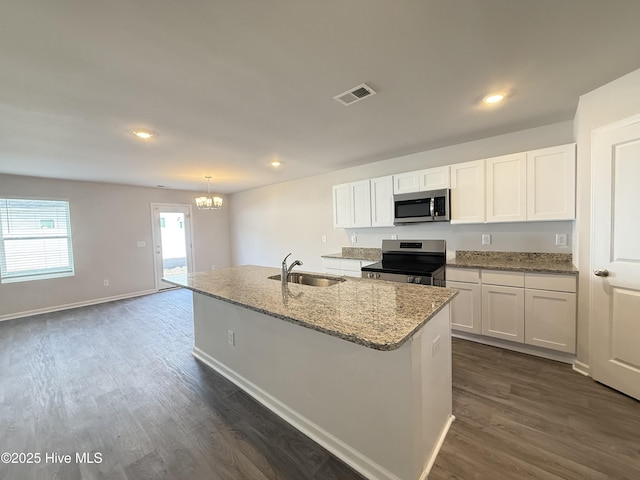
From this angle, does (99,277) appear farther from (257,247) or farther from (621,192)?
(621,192)

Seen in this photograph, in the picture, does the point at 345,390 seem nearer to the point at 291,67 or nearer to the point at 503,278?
the point at 291,67

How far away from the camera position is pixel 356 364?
4.69ft

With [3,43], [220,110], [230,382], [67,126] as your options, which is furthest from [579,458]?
[67,126]

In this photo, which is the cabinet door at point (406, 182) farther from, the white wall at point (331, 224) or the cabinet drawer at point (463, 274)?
the cabinet drawer at point (463, 274)

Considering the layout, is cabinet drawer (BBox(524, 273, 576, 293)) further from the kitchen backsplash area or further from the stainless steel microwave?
the stainless steel microwave

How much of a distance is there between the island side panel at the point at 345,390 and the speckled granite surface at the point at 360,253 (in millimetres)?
2273

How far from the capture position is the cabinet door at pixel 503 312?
2602 millimetres

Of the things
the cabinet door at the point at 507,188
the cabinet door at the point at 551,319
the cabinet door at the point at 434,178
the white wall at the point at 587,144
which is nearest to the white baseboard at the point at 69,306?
the cabinet door at the point at 434,178

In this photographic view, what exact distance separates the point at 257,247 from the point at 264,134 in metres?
3.97

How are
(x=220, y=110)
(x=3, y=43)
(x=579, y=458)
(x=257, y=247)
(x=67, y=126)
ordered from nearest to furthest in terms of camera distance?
1. (x=3, y=43)
2. (x=579, y=458)
3. (x=220, y=110)
4. (x=67, y=126)
5. (x=257, y=247)

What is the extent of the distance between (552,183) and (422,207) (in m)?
1.24

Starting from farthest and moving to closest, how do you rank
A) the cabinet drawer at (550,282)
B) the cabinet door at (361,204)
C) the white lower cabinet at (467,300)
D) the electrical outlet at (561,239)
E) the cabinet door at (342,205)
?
the cabinet door at (342,205)
the cabinet door at (361,204)
the white lower cabinet at (467,300)
the electrical outlet at (561,239)
the cabinet drawer at (550,282)

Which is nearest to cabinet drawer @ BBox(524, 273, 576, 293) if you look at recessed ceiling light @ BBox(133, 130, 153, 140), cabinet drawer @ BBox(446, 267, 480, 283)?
cabinet drawer @ BBox(446, 267, 480, 283)

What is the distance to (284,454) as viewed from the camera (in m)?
1.57
